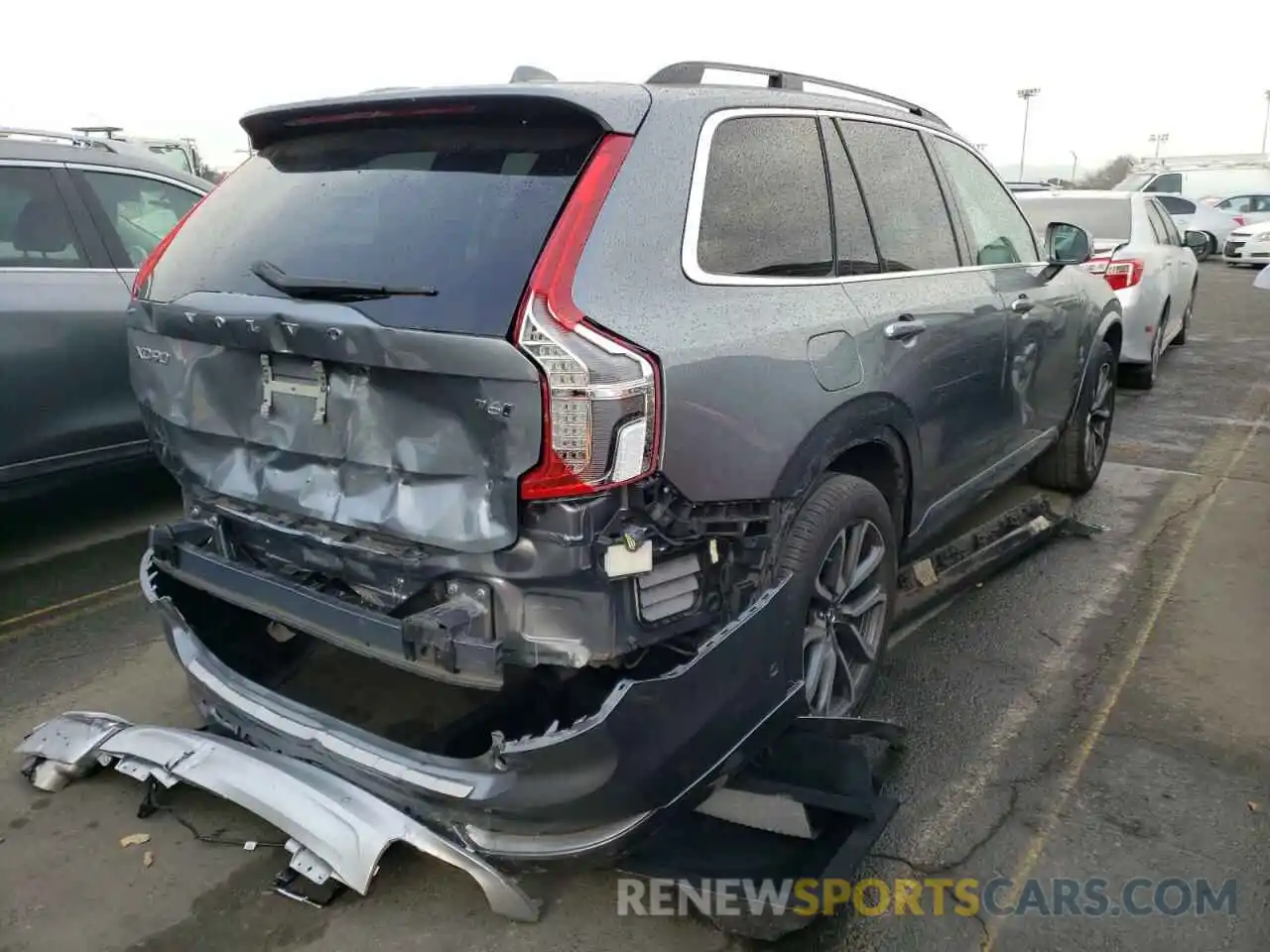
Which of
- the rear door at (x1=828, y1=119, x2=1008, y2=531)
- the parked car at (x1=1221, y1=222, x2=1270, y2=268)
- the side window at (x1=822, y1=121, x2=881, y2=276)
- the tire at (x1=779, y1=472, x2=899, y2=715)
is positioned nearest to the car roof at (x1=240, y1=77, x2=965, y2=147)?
the side window at (x1=822, y1=121, x2=881, y2=276)

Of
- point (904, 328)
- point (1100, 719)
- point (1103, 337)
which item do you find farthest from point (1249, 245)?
point (904, 328)

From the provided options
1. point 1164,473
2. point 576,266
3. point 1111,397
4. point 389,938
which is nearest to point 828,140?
point 576,266

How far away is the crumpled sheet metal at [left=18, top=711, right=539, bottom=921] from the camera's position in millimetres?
2307

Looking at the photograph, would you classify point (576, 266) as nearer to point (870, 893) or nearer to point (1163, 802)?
point (870, 893)

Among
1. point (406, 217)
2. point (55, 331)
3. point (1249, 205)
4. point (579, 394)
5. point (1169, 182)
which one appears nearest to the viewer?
point (579, 394)

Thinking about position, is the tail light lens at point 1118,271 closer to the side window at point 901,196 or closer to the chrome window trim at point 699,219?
the side window at point 901,196

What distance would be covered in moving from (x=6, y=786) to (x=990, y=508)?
4.63 meters

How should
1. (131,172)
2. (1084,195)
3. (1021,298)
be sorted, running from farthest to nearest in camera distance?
1. (1084,195)
2. (131,172)
3. (1021,298)

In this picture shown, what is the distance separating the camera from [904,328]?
314cm

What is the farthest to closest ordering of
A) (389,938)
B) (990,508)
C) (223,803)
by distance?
(990,508)
(223,803)
(389,938)

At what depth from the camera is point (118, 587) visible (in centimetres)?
459

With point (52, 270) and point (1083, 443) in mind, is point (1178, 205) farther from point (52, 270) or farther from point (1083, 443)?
point (52, 270)

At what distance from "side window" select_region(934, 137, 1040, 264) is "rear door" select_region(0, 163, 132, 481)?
3843mm

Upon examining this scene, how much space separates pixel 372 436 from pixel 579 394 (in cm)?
57
